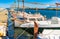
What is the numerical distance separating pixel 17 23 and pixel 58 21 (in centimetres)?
158

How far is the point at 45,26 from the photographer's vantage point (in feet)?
20.8

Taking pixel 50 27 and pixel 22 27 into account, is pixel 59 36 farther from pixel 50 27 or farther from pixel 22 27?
pixel 22 27

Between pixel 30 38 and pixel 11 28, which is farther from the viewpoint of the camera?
pixel 11 28

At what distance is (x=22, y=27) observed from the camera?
6.65 m

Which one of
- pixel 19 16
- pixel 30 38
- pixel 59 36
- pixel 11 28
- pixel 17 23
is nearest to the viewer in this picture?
pixel 59 36

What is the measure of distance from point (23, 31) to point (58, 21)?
105 cm

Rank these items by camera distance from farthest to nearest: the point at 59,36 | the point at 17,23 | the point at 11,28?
the point at 11,28, the point at 17,23, the point at 59,36

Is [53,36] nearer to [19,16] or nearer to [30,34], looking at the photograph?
[30,34]

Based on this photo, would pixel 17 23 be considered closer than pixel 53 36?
No

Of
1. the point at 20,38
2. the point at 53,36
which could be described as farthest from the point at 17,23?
the point at 53,36

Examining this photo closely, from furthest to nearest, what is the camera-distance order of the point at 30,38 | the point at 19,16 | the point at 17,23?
the point at 19,16 < the point at 17,23 < the point at 30,38

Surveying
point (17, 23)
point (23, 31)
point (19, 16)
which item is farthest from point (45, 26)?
point (19, 16)

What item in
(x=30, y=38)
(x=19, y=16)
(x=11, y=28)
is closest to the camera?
(x=30, y=38)

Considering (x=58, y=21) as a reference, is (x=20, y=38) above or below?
below
